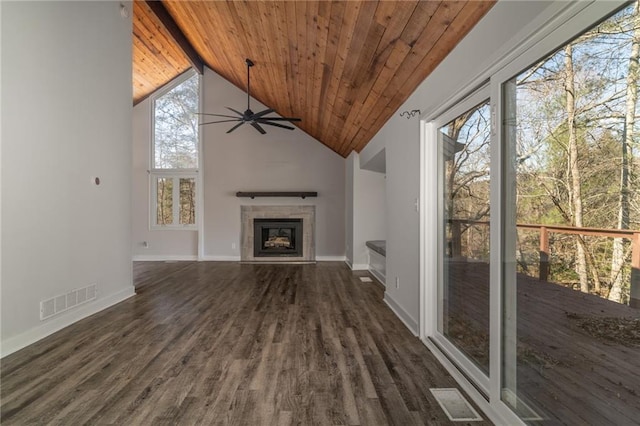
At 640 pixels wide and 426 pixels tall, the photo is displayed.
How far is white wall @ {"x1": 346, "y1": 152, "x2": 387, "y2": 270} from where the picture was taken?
5.89 meters

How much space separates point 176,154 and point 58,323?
512 cm

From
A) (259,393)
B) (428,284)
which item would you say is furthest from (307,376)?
(428,284)

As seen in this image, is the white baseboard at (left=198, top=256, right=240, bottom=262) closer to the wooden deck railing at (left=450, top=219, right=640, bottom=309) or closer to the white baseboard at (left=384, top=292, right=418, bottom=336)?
the white baseboard at (left=384, top=292, right=418, bottom=336)

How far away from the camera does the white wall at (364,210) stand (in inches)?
232

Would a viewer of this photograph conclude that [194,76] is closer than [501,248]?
No

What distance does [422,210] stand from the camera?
2.60 m

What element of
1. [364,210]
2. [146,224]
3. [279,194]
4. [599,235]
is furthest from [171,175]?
[599,235]

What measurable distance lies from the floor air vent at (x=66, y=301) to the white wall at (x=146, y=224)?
12.6 ft

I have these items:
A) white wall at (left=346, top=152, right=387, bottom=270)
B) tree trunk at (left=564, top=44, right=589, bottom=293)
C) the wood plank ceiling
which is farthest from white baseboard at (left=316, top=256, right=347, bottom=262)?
tree trunk at (left=564, top=44, right=589, bottom=293)

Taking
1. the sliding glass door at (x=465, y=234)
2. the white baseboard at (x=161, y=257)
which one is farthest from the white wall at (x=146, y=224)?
the sliding glass door at (x=465, y=234)

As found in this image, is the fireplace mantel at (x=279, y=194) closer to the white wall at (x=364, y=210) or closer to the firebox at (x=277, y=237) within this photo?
the firebox at (x=277, y=237)

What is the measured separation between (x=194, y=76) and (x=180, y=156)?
6.39 ft

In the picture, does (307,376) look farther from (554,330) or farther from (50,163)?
(50,163)

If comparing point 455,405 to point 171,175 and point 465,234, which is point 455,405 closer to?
point 465,234
